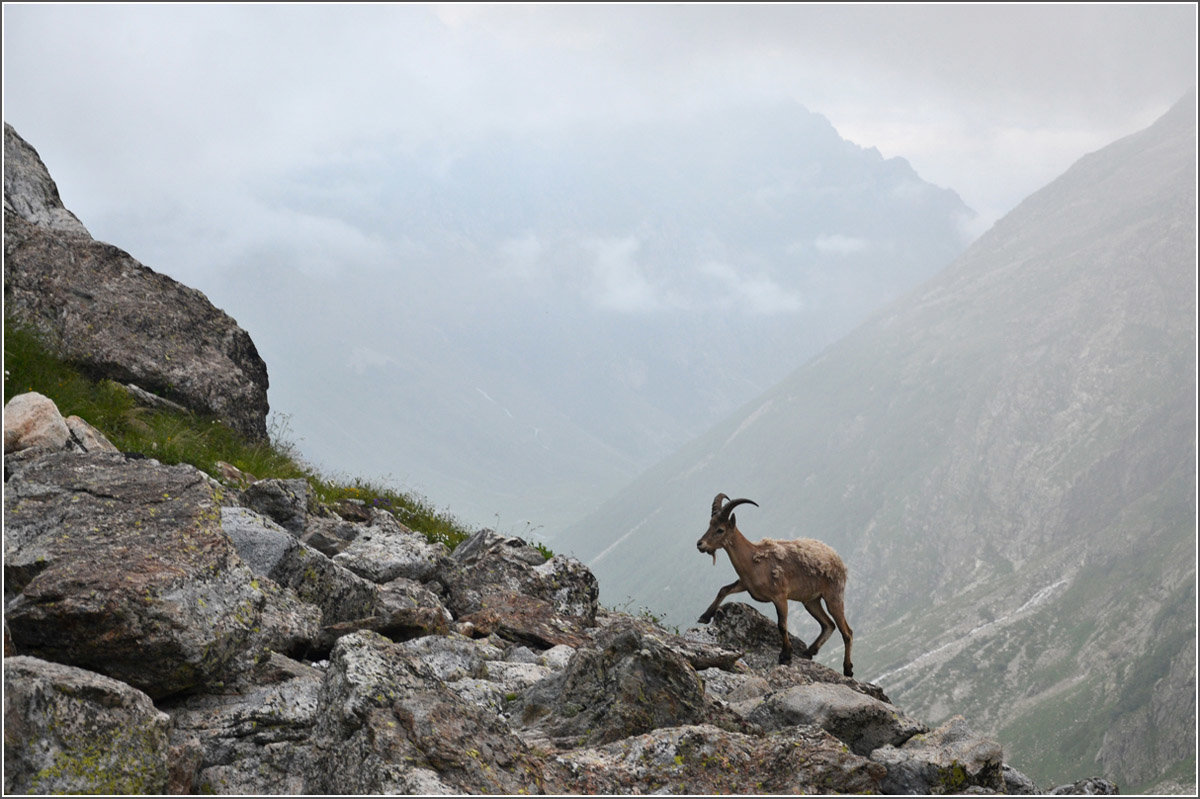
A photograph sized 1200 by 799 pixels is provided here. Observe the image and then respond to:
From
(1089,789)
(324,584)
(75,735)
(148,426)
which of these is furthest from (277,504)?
(1089,789)

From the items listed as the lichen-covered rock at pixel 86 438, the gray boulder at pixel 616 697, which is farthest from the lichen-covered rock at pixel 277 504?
the gray boulder at pixel 616 697

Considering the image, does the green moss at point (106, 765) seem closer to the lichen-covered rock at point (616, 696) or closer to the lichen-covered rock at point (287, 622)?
the lichen-covered rock at point (287, 622)

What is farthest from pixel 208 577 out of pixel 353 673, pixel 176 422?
pixel 176 422

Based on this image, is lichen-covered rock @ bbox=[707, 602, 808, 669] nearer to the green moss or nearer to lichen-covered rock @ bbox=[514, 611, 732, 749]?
lichen-covered rock @ bbox=[514, 611, 732, 749]

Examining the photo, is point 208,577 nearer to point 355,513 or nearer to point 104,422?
point 104,422

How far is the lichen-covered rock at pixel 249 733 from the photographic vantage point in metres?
7.49

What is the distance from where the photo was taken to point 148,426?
15.7 m

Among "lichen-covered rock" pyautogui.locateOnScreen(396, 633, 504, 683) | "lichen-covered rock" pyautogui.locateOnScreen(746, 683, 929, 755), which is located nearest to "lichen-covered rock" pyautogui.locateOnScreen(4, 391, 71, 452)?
"lichen-covered rock" pyautogui.locateOnScreen(396, 633, 504, 683)

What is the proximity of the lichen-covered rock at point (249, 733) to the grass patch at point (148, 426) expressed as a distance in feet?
21.1

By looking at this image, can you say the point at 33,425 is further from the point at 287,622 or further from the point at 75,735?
the point at 75,735

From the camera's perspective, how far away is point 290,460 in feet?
64.5

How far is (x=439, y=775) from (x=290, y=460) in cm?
1364

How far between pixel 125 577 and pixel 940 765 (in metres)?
7.86

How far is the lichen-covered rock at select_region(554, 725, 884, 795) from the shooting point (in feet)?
27.0
